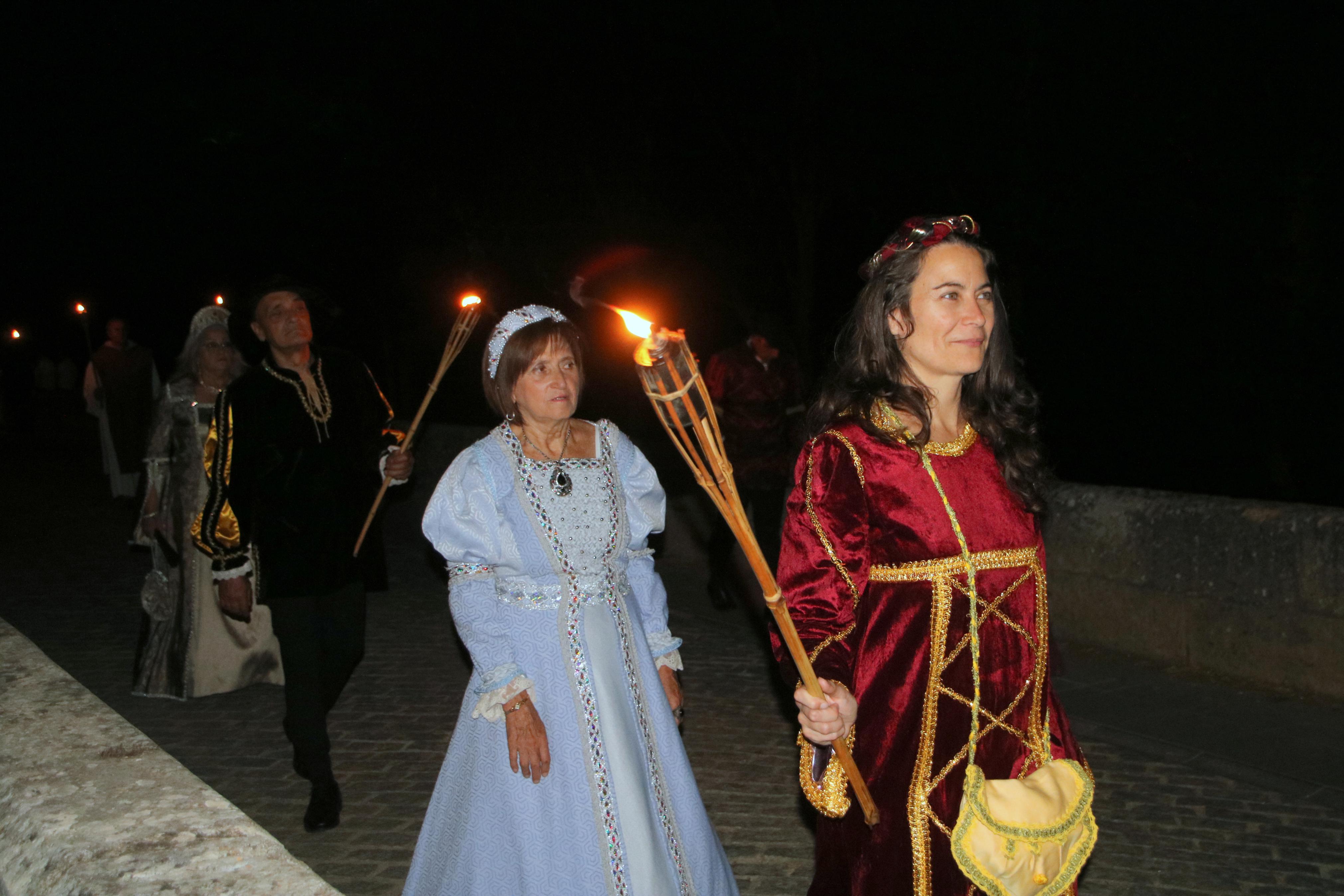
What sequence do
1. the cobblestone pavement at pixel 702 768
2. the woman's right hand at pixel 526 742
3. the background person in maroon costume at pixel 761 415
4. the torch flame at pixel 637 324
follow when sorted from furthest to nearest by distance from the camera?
the background person in maroon costume at pixel 761 415, the cobblestone pavement at pixel 702 768, the woman's right hand at pixel 526 742, the torch flame at pixel 637 324

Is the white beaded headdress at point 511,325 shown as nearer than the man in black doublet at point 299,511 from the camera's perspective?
Yes

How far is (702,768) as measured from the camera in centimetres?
545

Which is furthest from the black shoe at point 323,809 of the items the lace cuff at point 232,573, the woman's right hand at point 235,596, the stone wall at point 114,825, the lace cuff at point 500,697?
the stone wall at point 114,825

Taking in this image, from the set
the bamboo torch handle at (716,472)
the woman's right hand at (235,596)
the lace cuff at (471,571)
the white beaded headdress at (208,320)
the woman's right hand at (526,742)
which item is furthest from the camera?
the white beaded headdress at (208,320)

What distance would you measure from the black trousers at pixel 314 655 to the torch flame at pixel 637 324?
294 cm

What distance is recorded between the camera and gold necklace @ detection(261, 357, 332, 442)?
4.82m

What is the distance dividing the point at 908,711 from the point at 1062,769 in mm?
375

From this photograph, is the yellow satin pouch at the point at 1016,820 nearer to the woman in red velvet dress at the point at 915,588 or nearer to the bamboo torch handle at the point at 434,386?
the woman in red velvet dress at the point at 915,588

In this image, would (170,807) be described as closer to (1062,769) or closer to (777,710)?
(1062,769)

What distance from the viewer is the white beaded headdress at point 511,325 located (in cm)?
351

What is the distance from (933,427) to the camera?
2752 millimetres

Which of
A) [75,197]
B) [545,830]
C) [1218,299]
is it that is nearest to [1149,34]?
[1218,299]

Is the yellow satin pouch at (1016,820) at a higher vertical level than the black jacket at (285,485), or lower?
lower

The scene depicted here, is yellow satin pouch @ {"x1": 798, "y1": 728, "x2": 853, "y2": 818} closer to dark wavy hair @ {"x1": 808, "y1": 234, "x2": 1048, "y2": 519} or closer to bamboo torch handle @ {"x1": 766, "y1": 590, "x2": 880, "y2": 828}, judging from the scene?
bamboo torch handle @ {"x1": 766, "y1": 590, "x2": 880, "y2": 828}
